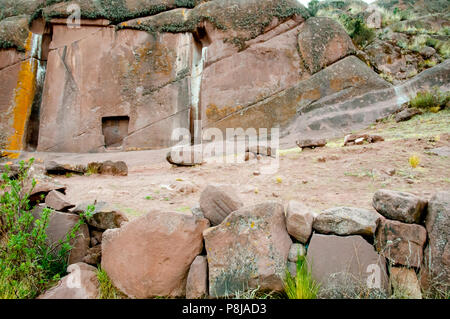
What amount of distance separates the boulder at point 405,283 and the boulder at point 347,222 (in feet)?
0.76

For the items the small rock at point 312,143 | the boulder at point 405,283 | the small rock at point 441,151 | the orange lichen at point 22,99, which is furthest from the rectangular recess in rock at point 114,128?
the boulder at point 405,283

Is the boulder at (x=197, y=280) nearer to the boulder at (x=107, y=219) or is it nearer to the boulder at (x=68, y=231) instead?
the boulder at (x=107, y=219)

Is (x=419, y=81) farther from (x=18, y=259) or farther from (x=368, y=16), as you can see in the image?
(x=18, y=259)

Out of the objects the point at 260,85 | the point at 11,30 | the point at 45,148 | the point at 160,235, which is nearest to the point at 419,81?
the point at 260,85

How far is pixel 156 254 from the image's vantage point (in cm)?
180

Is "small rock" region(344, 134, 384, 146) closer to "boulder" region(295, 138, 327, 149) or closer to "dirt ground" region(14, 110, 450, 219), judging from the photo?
"dirt ground" region(14, 110, 450, 219)

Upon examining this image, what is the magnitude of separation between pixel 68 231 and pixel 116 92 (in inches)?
328

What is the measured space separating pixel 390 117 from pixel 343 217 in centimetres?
703

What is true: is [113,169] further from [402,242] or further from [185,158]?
[402,242]

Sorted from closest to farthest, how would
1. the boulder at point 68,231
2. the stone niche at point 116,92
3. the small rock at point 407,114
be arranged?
the boulder at point 68,231
the small rock at point 407,114
the stone niche at point 116,92

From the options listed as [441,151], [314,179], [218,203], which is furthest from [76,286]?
[441,151]

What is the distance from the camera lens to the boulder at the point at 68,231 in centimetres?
213

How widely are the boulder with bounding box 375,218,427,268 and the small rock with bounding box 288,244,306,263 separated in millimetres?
418

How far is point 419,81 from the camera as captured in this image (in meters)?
8.20
